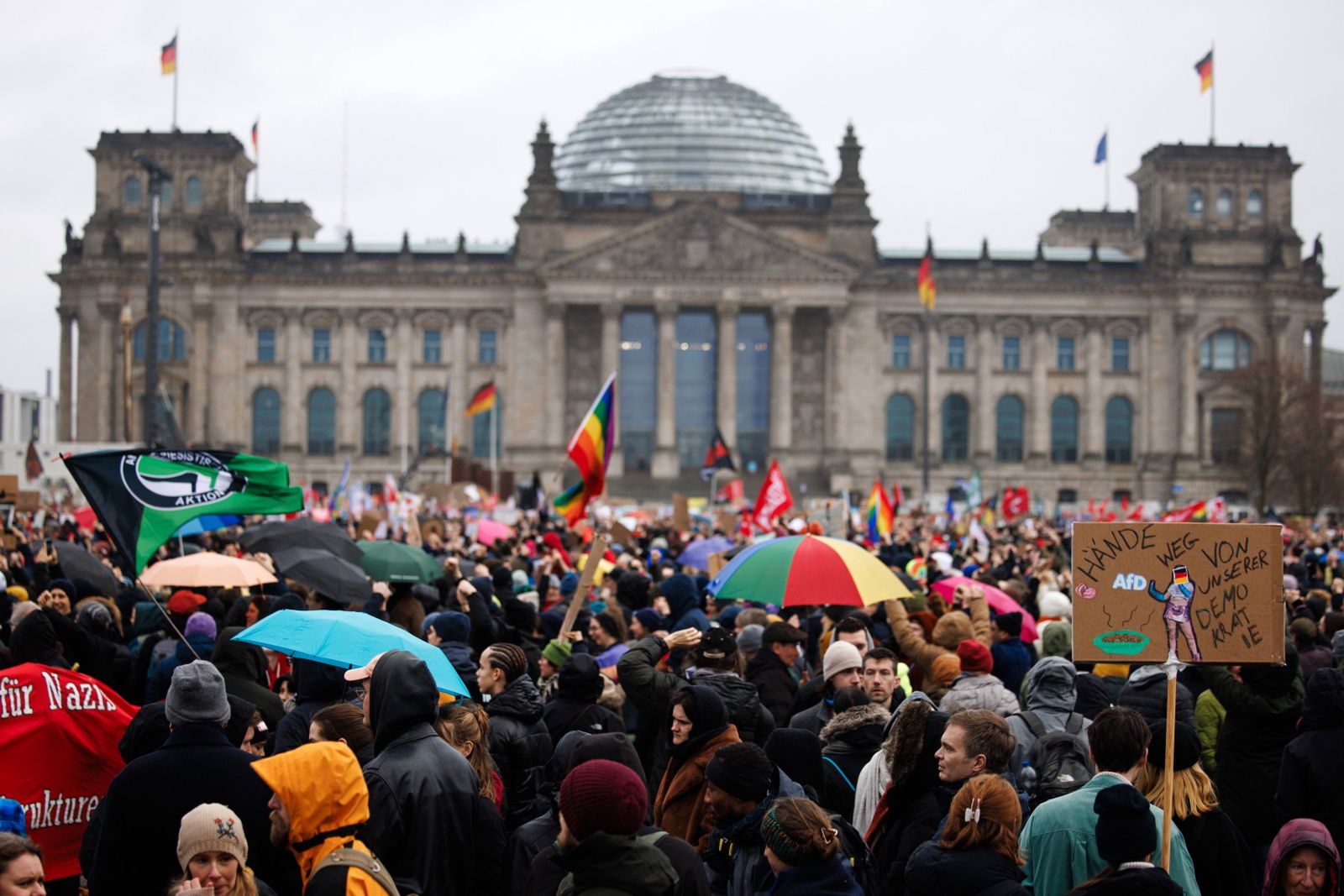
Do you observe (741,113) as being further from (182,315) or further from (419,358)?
(182,315)

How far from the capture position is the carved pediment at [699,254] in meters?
78.6

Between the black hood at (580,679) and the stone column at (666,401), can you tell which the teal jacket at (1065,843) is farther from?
the stone column at (666,401)

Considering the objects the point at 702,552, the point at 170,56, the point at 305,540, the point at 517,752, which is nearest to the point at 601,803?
the point at 517,752

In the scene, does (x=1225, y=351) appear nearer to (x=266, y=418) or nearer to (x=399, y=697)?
(x=266, y=418)

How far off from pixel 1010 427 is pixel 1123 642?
75555 millimetres

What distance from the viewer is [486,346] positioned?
81.4 meters

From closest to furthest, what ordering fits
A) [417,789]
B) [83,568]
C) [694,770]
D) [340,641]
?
[417,789], [694,770], [340,641], [83,568]

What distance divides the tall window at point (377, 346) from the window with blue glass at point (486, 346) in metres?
4.58

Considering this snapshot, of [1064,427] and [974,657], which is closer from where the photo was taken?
[974,657]

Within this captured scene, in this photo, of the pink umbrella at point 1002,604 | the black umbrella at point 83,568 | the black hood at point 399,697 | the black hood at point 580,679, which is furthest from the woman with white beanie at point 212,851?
the black umbrella at point 83,568

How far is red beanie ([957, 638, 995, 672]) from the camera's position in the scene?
35.9 feet

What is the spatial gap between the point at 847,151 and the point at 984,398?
13.9 meters

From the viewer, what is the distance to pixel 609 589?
1686 cm

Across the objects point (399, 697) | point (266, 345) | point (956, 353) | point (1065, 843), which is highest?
point (266, 345)
